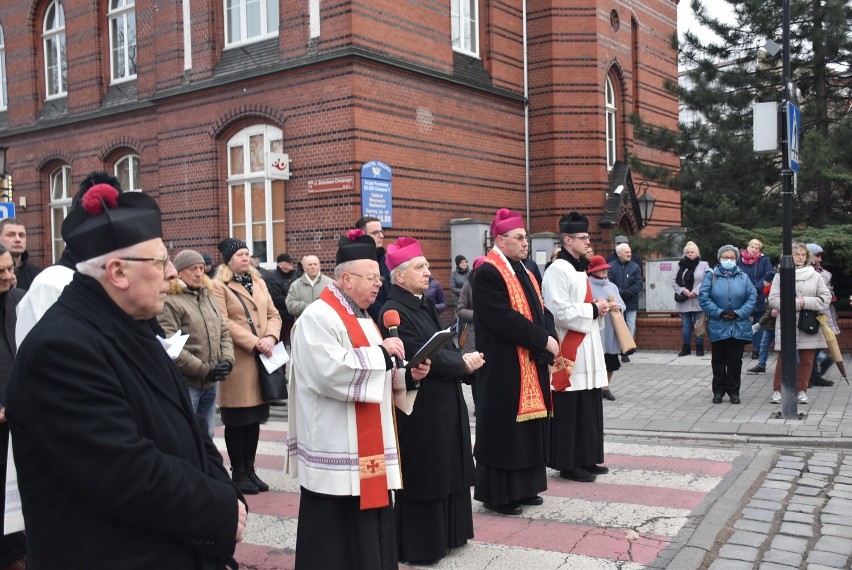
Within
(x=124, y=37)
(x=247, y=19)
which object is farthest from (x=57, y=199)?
(x=247, y=19)

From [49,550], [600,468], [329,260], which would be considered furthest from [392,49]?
[49,550]

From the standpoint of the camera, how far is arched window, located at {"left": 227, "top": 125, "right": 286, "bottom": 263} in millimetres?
16984

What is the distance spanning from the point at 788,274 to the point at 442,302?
4.78 m

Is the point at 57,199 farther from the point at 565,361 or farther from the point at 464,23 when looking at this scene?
the point at 565,361

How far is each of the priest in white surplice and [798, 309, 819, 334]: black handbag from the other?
7454 millimetres

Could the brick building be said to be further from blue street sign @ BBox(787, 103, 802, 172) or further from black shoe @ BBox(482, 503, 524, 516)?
black shoe @ BBox(482, 503, 524, 516)

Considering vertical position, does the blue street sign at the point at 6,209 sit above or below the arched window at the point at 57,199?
below

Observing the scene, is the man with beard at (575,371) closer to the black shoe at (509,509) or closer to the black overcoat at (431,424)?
the black shoe at (509,509)

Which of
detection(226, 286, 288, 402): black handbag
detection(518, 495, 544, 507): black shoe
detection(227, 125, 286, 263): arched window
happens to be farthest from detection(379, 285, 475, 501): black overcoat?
detection(227, 125, 286, 263): arched window

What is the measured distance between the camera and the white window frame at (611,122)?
2225 cm

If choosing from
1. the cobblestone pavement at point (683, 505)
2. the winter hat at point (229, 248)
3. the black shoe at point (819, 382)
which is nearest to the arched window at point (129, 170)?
the cobblestone pavement at point (683, 505)

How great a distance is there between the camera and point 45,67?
22.6m

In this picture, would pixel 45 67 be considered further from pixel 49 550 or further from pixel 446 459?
pixel 49 550

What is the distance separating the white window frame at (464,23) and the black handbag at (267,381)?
1296 cm
